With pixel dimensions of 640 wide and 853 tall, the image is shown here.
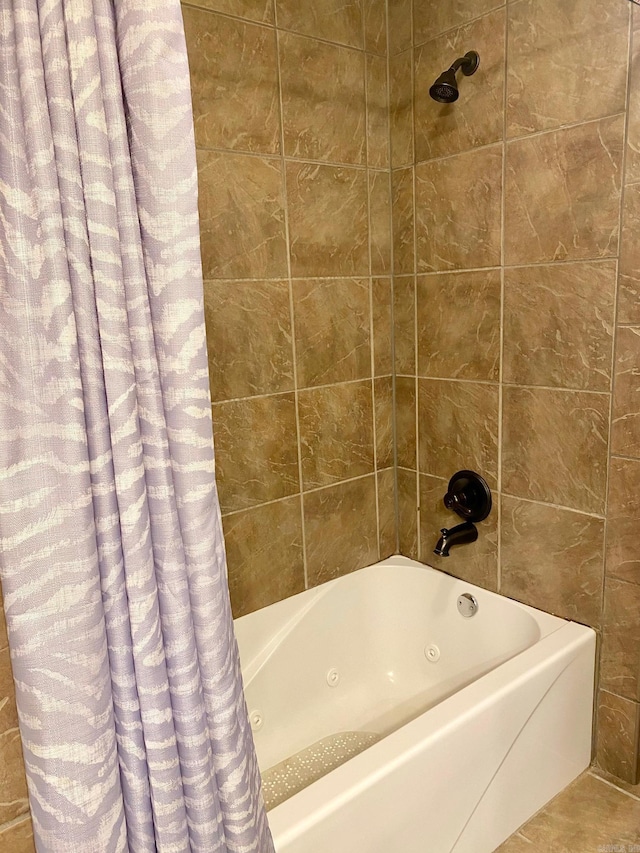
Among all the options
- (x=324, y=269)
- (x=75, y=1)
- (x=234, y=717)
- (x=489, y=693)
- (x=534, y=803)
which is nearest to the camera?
(x=75, y=1)

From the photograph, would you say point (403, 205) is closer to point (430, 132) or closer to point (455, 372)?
point (430, 132)

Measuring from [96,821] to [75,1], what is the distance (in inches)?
34.7

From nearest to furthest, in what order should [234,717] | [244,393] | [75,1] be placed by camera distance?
[75,1]
[234,717]
[244,393]

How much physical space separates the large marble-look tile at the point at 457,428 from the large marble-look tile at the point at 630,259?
17.2 inches

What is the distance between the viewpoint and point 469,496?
203 cm

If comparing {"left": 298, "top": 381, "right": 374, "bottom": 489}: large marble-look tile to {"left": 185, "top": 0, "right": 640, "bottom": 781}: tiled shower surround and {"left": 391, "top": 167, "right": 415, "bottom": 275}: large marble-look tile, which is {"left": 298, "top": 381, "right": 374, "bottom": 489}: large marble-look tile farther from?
{"left": 391, "top": 167, "right": 415, "bottom": 275}: large marble-look tile

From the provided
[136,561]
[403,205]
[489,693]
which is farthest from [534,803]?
[403,205]

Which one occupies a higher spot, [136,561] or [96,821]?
[136,561]

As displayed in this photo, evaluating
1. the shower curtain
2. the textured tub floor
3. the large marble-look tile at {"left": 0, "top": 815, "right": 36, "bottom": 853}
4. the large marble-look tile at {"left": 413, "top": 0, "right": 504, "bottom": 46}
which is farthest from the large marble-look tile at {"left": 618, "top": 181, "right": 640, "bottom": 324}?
the large marble-look tile at {"left": 0, "top": 815, "right": 36, "bottom": 853}

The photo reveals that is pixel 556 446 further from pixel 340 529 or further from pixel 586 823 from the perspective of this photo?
pixel 586 823

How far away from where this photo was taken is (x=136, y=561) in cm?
75

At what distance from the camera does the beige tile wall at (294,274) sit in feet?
5.69

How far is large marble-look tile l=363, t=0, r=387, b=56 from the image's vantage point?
198 centimetres

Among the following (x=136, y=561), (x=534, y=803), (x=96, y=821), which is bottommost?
(x=534, y=803)
